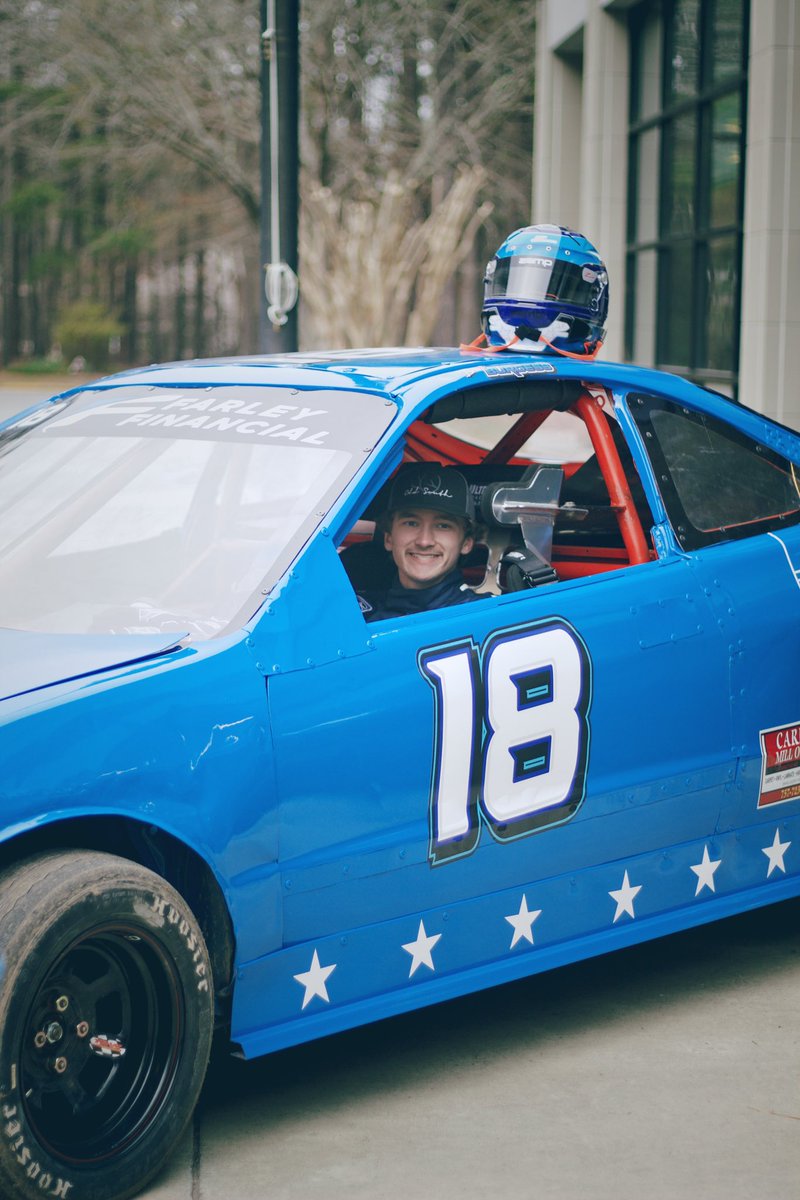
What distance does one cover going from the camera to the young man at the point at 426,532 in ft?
13.7

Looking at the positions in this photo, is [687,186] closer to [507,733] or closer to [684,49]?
[684,49]

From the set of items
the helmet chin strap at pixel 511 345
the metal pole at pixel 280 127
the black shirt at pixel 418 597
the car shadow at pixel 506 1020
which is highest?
the metal pole at pixel 280 127

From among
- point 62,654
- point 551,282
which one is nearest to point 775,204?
point 551,282

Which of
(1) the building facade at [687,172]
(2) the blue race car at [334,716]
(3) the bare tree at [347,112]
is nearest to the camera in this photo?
(2) the blue race car at [334,716]

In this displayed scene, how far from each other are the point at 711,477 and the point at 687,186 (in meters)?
9.58

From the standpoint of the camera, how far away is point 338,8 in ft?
75.9

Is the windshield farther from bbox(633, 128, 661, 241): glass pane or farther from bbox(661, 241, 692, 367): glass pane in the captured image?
bbox(633, 128, 661, 241): glass pane

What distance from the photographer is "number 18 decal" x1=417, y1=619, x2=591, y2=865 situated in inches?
139

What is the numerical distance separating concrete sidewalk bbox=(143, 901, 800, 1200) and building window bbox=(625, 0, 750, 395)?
7958 mm

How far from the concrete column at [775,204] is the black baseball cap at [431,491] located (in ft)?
21.2

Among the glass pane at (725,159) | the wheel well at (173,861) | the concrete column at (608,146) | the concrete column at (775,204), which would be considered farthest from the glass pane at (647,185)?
the wheel well at (173,861)

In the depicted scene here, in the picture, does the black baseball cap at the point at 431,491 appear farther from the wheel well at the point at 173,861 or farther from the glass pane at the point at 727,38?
the glass pane at the point at 727,38

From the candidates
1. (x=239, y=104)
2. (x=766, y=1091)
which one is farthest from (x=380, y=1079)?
(x=239, y=104)

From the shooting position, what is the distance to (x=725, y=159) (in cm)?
1212
